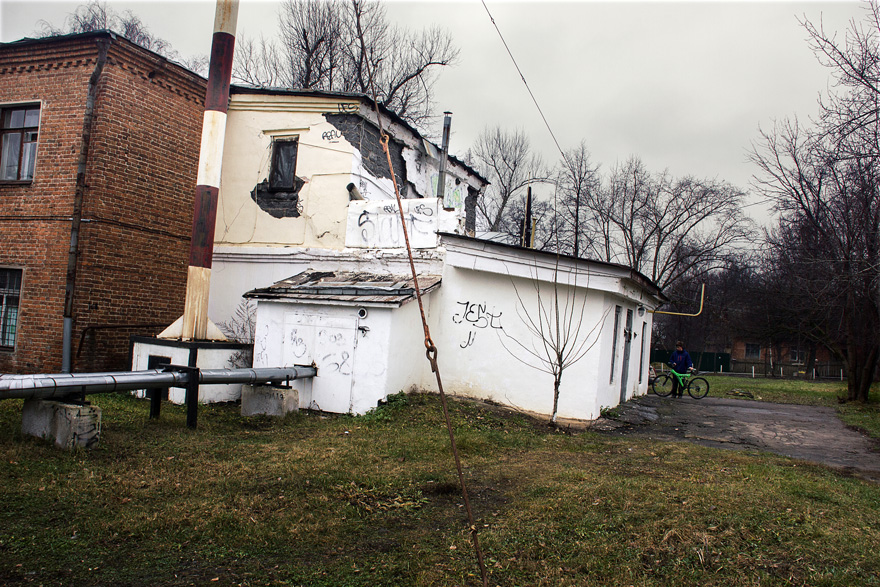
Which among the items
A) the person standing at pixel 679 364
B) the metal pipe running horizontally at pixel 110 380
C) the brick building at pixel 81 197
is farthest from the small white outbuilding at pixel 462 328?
the person standing at pixel 679 364

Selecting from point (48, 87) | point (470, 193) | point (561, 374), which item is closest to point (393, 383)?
point (561, 374)

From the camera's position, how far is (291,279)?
38.8ft

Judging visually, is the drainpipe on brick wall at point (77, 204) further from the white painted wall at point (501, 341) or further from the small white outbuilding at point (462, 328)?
the white painted wall at point (501, 341)

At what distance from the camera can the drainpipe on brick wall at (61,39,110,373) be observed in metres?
11.0

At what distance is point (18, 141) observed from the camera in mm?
12172

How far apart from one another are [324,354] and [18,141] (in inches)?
321

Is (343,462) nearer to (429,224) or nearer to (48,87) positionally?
(429,224)

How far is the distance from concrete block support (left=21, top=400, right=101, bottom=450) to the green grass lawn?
0.16m

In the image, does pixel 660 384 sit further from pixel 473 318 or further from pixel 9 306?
pixel 9 306

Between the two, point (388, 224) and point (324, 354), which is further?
point (388, 224)

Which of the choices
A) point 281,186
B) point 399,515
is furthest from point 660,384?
point 399,515

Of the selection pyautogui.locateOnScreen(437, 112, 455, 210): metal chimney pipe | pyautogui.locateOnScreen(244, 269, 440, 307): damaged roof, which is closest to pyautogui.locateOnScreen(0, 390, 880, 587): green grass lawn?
pyautogui.locateOnScreen(244, 269, 440, 307): damaged roof

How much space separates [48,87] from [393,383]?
9261 mm

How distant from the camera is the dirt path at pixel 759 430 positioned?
31.3 feet
